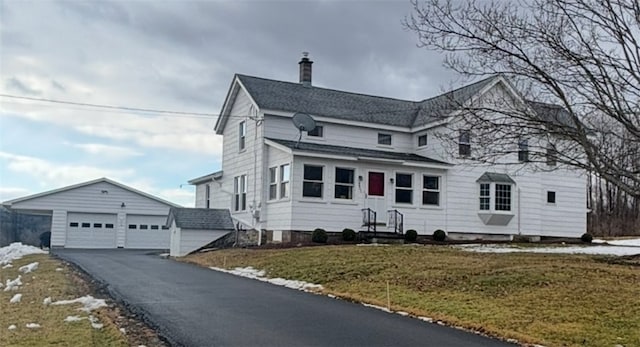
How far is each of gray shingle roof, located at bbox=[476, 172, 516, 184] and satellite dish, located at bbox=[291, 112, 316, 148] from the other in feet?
24.6

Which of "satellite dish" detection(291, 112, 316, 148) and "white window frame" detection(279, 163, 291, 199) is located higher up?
"satellite dish" detection(291, 112, 316, 148)

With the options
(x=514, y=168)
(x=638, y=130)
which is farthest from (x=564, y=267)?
(x=514, y=168)

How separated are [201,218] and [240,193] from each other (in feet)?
6.82

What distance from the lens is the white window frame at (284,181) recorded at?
2334 cm

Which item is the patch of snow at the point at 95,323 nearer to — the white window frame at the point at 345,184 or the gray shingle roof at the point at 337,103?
the white window frame at the point at 345,184

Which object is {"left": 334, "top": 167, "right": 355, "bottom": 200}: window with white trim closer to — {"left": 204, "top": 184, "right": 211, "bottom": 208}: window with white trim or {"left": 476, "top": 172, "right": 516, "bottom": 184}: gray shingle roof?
{"left": 476, "top": 172, "right": 516, "bottom": 184}: gray shingle roof

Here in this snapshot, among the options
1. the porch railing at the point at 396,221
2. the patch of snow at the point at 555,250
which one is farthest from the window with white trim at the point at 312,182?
the patch of snow at the point at 555,250

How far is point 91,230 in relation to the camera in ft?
120

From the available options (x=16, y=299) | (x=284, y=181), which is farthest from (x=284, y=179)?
(x=16, y=299)

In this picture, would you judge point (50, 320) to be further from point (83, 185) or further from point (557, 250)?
point (83, 185)

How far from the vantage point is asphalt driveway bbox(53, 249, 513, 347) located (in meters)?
7.73

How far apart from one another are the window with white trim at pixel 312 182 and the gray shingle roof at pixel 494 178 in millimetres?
7342

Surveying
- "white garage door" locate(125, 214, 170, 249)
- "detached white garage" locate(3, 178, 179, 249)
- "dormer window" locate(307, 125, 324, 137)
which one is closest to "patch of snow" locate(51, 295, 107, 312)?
"dormer window" locate(307, 125, 324, 137)

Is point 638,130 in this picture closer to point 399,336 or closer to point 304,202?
point 399,336
